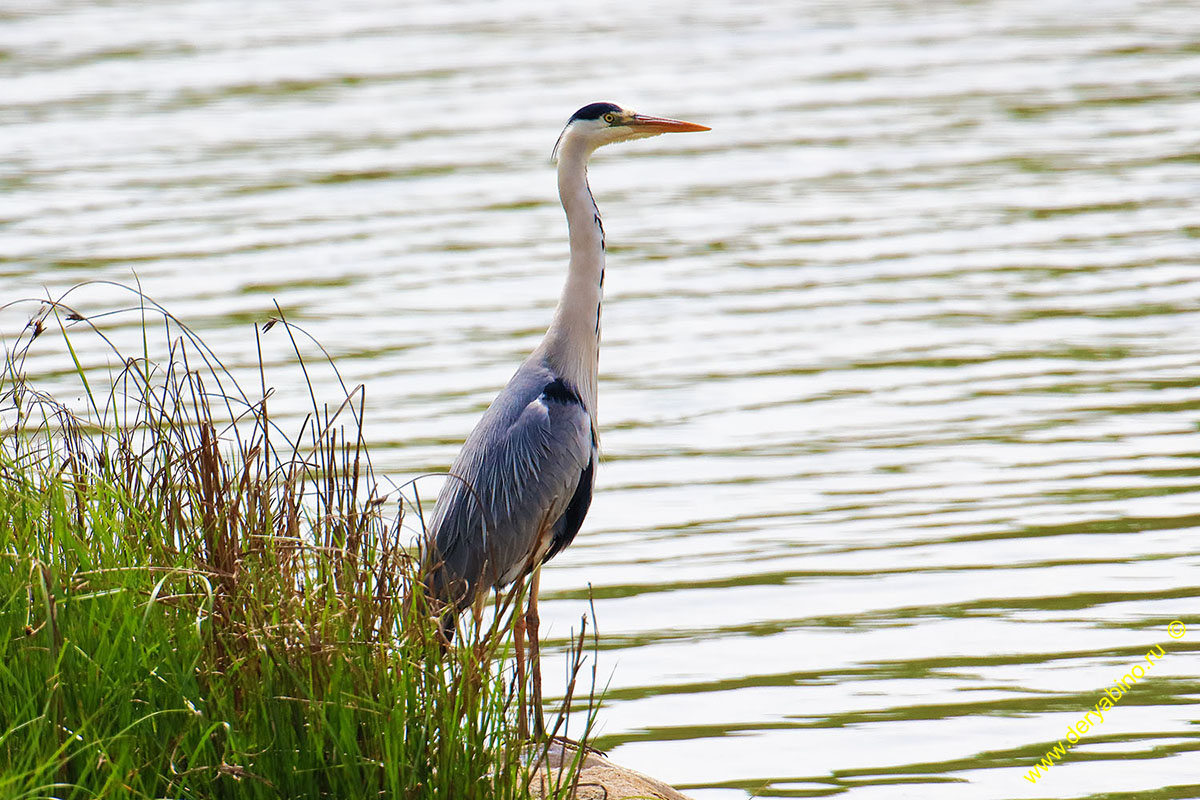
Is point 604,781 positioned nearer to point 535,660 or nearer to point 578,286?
Result: point 535,660

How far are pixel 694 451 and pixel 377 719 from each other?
4671 mm

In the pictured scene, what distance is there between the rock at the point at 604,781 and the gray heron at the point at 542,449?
2.29 feet

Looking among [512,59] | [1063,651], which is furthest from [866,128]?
[1063,651]

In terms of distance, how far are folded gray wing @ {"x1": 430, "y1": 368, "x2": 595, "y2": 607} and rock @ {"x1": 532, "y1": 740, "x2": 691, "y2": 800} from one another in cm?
94

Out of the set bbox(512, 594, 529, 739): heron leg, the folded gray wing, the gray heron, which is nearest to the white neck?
the gray heron

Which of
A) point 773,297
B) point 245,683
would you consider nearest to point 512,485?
point 245,683

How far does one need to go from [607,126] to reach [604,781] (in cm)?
254

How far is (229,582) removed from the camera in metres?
4.45

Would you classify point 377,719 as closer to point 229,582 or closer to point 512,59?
point 229,582

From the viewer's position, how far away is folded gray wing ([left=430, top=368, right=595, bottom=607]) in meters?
5.86

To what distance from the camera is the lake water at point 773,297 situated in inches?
242

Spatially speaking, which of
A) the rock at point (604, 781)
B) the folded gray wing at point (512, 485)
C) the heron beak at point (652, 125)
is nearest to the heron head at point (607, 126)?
the heron beak at point (652, 125)

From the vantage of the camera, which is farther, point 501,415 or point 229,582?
point 501,415

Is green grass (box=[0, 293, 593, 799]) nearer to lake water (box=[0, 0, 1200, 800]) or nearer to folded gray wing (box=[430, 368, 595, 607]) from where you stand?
folded gray wing (box=[430, 368, 595, 607])
